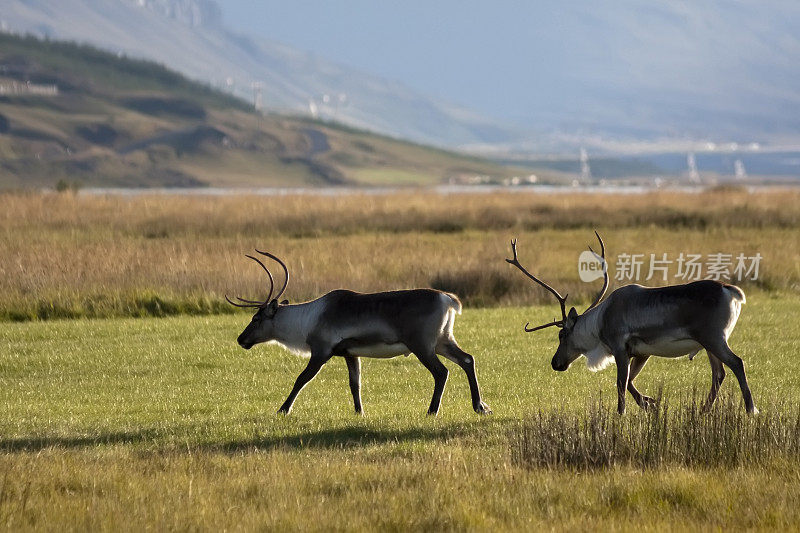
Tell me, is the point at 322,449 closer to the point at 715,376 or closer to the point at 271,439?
the point at 271,439

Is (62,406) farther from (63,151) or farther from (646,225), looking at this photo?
(63,151)

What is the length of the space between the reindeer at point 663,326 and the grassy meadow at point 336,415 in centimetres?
43

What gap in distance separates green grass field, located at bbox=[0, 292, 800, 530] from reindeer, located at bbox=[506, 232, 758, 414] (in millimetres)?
494

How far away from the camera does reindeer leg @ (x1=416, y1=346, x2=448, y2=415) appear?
548 inches

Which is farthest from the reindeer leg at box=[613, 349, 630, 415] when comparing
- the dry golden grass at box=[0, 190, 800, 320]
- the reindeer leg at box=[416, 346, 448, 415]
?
the dry golden grass at box=[0, 190, 800, 320]

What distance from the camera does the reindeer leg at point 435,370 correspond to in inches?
548

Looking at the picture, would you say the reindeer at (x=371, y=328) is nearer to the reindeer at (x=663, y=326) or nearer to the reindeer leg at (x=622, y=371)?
the reindeer at (x=663, y=326)

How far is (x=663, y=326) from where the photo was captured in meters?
13.5

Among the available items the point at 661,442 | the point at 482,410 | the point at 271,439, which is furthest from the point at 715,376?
the point at 271,439

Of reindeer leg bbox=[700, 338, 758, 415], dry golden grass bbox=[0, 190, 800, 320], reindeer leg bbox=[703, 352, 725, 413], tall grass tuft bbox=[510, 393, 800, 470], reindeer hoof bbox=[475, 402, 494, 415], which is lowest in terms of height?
dry golden grass bbox=[0, 190, 800, 320]

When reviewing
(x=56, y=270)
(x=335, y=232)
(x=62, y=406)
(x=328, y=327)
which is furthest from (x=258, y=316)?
(x=335, y=232)

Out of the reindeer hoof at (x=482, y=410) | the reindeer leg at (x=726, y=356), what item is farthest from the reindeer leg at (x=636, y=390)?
the reindeer hoof at (x=482, y=410)

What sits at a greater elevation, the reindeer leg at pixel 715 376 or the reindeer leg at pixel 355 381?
the reindeer leg at pixel 715 376

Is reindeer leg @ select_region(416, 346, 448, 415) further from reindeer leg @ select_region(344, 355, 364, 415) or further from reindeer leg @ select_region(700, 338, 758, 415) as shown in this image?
reindeer leg @ select_region(700, 338, 758, 415)
